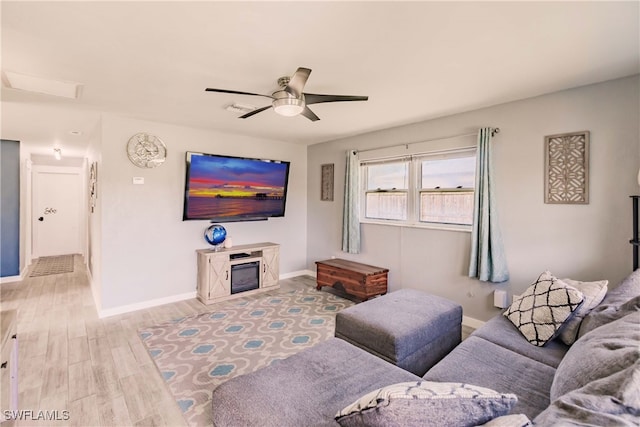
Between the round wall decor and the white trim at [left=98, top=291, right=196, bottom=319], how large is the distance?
1806 mm

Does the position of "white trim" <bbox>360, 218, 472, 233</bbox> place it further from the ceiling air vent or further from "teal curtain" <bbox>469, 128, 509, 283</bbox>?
the ceiling air vent

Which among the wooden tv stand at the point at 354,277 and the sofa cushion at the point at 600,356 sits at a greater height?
the sofa cushion at the point at 600,356

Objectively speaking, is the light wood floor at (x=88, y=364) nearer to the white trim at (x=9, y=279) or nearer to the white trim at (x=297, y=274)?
the white trim at (x=9, y=279)

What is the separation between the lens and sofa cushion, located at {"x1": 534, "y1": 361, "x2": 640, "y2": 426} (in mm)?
743

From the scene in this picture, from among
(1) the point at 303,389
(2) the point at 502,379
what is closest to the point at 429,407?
(1) the point at 303,389

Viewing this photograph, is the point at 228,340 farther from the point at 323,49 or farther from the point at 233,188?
the point at 323,49

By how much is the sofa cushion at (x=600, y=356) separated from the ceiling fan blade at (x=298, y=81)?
6.75 feet

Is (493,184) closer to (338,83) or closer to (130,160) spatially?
(338,83)

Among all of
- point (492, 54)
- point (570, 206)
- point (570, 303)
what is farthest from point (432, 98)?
point (570, 303)

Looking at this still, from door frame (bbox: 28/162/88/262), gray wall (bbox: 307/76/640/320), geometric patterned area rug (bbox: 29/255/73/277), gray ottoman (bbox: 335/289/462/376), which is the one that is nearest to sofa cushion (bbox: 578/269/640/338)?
gray wall (bbox: 307/76/640/320)

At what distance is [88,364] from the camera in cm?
258

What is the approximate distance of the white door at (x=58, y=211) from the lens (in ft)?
23.7

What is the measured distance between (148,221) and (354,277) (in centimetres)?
287

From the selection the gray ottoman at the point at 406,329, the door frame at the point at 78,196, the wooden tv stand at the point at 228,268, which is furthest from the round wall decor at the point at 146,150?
the door frame at the point at 78,196
